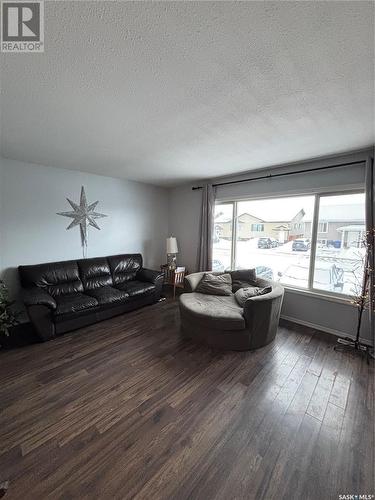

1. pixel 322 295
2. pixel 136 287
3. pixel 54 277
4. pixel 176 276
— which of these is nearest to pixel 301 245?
pixel 322 295

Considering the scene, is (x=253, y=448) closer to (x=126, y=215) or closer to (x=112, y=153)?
(x=112, y=153)

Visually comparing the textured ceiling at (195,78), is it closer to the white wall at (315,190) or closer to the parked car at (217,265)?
the white wall at (315,190)

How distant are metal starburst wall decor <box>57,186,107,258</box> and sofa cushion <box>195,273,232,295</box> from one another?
93.3 inches

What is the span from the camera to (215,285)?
3242 millimetres

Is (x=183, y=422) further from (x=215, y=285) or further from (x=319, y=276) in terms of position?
(x=319, y=276)

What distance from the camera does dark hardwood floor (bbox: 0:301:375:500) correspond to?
3.86 feet

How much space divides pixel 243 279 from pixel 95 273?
2.68m

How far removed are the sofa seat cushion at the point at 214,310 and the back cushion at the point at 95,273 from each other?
66.4 inches

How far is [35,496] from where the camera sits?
1.09 metres

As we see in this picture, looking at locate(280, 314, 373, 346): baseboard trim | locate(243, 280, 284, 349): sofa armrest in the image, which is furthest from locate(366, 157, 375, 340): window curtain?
locate(243, 280, 284, 349): sofa armrest

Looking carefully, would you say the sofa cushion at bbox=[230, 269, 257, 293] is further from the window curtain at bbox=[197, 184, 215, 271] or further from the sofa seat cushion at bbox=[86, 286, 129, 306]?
the sofa seat cushion at bbox=[86, 286, 129, 306]

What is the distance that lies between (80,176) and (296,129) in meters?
3.52

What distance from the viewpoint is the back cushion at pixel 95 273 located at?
360 centimetres

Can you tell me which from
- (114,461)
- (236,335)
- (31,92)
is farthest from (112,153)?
(114,461)
